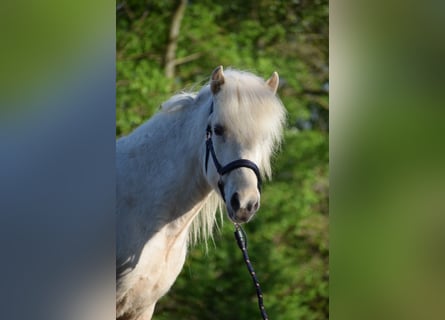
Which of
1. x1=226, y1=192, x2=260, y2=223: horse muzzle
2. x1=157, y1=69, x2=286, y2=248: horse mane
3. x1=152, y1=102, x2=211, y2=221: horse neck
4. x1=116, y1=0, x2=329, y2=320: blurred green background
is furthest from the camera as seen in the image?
x1=116, y1=0, x2=329, y2=320: blurred green background

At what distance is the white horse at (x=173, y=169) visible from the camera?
2.25 meters

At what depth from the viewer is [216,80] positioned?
2.29 m

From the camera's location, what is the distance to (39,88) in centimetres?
189

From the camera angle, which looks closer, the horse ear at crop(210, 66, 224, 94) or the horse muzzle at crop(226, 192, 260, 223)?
the horse muzzle at crop(226, 192, 260, 223)

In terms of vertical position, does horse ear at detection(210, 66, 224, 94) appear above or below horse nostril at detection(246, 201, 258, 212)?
above

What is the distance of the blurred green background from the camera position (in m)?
2.81

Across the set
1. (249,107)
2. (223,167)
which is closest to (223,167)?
(223,167)

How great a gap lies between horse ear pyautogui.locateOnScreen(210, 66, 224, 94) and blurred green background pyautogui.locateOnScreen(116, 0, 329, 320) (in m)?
0.50

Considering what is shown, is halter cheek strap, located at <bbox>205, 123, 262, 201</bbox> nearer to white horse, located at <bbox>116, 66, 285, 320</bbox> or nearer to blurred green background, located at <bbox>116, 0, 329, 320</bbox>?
white horse, located at <bbox>116, 66, 285, 320</bbox>

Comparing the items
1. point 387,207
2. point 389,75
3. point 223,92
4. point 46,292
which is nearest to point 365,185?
point 387,207

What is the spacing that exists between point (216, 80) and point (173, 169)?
1.28 ft

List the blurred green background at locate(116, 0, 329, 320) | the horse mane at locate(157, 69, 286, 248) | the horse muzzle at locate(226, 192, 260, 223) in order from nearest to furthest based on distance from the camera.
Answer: the horse muzzle at locate(226, 192, 260, 223) → the horse mane at locate(157, 69, 286, 248) → the blurred green background at locate(116, 0, 329, 320)

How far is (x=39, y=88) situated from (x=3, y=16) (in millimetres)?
236

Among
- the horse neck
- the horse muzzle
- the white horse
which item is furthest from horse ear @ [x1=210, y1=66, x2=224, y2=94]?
the horse muzzle
